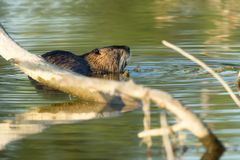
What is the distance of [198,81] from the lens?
988 centimetres

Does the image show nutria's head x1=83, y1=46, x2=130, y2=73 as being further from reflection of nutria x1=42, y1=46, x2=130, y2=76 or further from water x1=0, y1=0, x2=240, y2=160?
water x1=0, y1=0, x2=240, y2=160

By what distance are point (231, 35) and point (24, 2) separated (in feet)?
22.0

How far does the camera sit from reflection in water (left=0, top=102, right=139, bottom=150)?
292 inches

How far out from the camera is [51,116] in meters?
8.11

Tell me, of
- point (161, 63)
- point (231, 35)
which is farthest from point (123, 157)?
point (231, 35)

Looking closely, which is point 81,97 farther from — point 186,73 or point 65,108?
point 186,73

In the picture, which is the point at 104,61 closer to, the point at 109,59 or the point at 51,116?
the point at 109,59

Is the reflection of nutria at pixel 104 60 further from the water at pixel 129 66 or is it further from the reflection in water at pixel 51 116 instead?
the reflection in water at pixel 51 116


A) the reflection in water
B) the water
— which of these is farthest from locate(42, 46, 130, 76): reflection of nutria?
the reflection in water

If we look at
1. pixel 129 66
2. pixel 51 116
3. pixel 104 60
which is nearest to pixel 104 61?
pixel 104 60

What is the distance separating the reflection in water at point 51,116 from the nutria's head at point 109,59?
2.75 meters

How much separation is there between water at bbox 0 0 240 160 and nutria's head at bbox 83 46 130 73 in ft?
0.67

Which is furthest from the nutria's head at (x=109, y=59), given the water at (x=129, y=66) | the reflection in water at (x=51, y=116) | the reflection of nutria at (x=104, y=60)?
the reflection in water at (x=51, y=116)

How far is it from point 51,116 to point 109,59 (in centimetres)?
353
